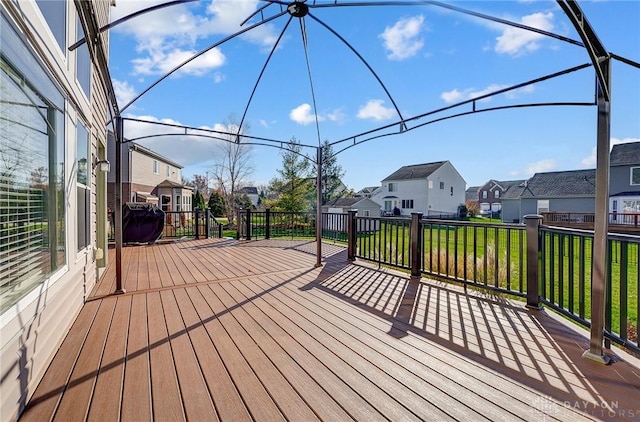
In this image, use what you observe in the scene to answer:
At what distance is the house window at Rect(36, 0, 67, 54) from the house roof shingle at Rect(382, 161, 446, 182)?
28113 millimetres

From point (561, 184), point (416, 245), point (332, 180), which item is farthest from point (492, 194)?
point (416, 245)

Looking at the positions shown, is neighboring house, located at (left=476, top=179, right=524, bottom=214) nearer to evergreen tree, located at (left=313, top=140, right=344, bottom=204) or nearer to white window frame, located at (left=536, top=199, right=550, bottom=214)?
white window frame, located at (left=536, top=199, right=550, bottom=214)

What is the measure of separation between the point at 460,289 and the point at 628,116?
3.18m

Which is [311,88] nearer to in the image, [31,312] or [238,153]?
[31,312]

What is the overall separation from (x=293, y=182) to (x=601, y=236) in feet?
59.6

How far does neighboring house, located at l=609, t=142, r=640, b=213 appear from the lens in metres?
19.0

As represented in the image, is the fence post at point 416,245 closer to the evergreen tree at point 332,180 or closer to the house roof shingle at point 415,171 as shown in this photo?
the evergreen tree at point 332,180

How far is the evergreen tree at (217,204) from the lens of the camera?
25.3 m

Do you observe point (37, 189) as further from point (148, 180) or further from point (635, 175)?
point (635, 175)

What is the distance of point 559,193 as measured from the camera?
76.5ft

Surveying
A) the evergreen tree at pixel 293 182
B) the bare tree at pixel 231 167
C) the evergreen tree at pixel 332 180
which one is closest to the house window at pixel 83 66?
the evergreen tree at pixel 293 182

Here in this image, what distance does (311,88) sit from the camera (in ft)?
17.7

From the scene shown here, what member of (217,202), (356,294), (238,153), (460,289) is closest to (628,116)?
(460,289)

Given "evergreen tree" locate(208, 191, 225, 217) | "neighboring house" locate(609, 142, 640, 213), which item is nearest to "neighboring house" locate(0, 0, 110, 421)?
"evergreen tree" locate(208, 191, 225, 217)
